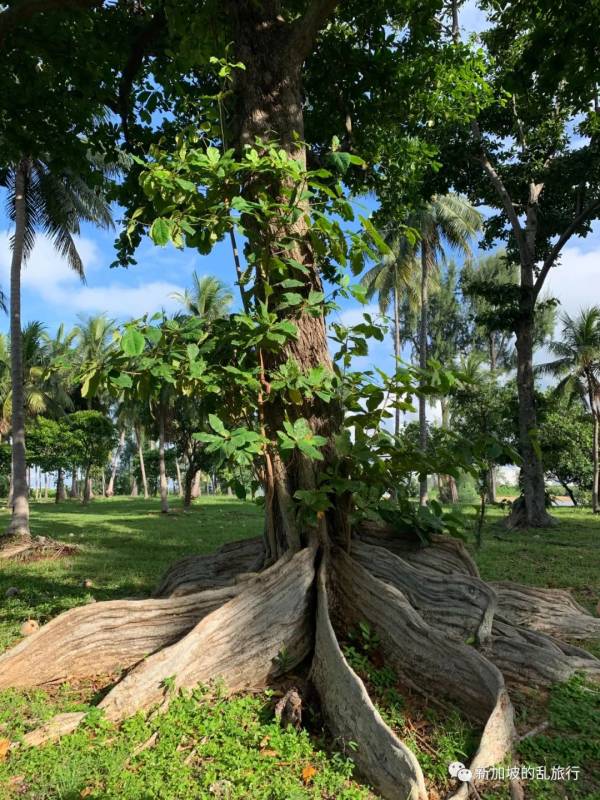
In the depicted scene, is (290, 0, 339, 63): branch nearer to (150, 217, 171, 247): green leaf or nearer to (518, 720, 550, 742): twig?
(150, 217, 171, 247): green leaf

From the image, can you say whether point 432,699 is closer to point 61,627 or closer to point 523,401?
point 61,627

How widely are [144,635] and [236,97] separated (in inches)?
141

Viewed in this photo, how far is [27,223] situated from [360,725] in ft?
49.0

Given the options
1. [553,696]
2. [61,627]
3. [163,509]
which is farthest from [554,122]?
[163,509]

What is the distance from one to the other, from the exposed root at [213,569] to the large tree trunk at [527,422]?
1078cm

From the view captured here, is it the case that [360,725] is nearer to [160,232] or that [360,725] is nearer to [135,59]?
[160,232]

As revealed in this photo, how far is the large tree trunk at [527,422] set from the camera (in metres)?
13.5

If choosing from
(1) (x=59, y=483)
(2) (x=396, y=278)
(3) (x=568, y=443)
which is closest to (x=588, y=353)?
(3) (x=568, y=443)

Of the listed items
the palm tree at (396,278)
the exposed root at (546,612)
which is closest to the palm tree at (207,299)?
the palm tree at (396,278)

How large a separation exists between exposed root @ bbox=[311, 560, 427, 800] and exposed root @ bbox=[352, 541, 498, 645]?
1.88 ft

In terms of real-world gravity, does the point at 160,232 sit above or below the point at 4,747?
above

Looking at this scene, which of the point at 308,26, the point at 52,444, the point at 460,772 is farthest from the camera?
the point at 52,444

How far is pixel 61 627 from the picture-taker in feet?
9.95

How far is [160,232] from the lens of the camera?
2.68 metres
